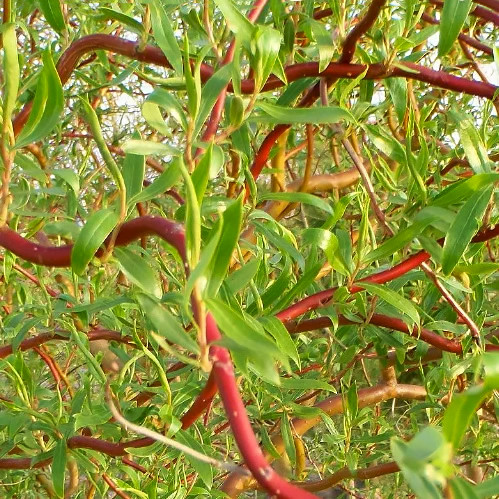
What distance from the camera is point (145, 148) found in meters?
0.40

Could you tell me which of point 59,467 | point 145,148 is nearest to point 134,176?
point 145,148

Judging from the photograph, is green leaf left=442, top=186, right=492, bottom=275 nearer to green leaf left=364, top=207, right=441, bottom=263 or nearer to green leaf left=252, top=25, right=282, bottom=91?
green leaf left=364, top=207, right=441, bottom=263

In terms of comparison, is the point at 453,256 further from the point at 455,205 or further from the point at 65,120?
the point at 65,120

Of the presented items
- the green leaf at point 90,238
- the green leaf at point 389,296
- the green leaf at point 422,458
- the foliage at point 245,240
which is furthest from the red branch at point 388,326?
the green leaf at point 422,458

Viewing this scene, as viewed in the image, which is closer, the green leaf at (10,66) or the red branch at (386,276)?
the green leaf at (10,66)

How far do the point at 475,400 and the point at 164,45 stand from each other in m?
0.32

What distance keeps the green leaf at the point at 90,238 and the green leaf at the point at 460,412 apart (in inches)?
7.8

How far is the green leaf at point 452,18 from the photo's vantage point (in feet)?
1.69

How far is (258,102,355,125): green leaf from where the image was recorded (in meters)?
0.43

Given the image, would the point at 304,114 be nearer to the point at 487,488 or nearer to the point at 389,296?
the point at 389,296

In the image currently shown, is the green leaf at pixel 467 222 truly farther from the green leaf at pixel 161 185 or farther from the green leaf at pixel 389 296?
the green leaf at pixel 161 185

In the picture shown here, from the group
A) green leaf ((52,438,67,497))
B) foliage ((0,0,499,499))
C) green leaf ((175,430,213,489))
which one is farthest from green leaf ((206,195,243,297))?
green leaf ((52,438,67,497))

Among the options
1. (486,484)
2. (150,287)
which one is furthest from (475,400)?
(150,287)

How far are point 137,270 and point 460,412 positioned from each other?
A: 0.70ft
